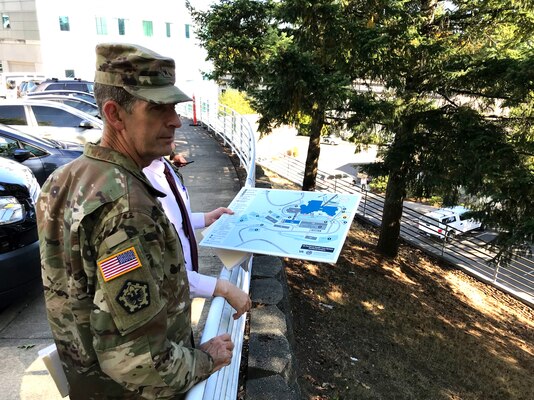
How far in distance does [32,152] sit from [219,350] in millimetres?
5719

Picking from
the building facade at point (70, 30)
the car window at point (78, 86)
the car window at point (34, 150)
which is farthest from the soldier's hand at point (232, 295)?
the building facade at point (70, 30)

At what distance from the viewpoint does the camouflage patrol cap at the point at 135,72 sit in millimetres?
1170

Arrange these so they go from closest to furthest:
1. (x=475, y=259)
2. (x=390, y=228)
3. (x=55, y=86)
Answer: (x=390, y=228) < (x=475, y=259) < (x=55, y=86)

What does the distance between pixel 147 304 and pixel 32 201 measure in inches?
127

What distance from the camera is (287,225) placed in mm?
2254

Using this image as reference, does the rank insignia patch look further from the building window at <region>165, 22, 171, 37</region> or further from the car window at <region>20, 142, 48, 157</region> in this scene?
the building window at <region>165, 22, 171, 37</region>

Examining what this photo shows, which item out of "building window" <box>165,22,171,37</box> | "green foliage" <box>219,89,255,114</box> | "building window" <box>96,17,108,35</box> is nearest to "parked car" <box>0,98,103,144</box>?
"green foliage" <box>219,89,255,114</box>

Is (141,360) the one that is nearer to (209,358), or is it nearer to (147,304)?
(147,304)

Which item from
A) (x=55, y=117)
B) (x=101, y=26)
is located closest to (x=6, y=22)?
(x=101, y=26)

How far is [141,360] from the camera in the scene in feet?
3.67

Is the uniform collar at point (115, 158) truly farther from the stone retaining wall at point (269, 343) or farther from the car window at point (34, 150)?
the car window at point (34, 150)

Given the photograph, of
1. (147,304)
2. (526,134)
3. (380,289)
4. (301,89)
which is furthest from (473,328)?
(147,304)

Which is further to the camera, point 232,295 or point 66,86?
point 66,86

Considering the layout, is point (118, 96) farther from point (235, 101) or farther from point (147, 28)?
point (147, 28)
